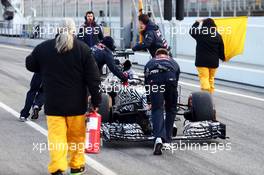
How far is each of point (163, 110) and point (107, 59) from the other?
1528 mm

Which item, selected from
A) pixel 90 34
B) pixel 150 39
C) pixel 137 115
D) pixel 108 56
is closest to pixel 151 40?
pixel 150 39

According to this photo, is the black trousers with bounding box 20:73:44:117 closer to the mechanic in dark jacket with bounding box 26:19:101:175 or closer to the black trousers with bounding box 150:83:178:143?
the black trousers with bounding box 150:83:178:143

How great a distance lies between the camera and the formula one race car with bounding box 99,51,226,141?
8711 mm

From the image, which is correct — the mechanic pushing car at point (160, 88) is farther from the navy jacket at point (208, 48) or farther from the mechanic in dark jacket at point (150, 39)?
the navy jacket at point (208, 48)

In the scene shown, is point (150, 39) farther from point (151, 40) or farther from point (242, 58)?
point (242, 58)

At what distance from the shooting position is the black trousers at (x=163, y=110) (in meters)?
8.41

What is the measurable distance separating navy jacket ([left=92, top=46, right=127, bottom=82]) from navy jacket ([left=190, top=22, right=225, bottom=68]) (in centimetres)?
336

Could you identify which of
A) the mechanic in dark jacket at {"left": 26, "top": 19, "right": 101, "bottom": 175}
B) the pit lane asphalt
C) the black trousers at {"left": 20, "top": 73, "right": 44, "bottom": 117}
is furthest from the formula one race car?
the mechanic in dark jacket at {"left": 26, "top": 19, "right": 101, "bottom": 175}

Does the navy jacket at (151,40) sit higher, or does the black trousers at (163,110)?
the navy jacket at (151,40)

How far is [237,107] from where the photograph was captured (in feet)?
41.4

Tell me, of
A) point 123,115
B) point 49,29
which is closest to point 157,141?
point 123,115

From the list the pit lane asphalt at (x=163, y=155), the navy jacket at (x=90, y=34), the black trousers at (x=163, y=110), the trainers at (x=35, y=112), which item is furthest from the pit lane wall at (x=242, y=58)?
the black trousers at (x=163, y=110)

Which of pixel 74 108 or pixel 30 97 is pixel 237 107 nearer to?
pixel 30 97

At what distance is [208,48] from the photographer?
12.6 m
